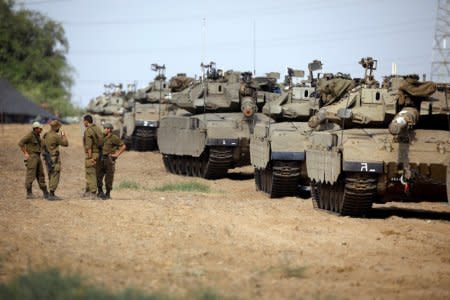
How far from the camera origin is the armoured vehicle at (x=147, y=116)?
34781 millimetres

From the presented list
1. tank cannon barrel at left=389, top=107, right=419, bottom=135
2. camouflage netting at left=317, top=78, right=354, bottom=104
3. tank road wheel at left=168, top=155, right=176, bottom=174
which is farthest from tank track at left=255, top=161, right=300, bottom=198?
tank road wheel at left=168, top=155, right=176, bottom=174

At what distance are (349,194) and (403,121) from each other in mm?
1445

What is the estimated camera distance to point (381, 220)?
1514 centimetres

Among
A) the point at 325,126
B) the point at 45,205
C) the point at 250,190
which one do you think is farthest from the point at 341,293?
the point at 250,190

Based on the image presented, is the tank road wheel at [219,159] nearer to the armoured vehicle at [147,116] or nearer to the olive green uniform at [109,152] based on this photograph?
the olive green uniform at [109,152]

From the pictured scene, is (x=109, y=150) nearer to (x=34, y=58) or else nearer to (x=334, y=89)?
(x=334, y=89)

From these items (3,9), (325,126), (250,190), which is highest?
(3,9)

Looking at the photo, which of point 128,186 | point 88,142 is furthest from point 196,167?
point 88,142

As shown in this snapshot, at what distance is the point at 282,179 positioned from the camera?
18.9 meters

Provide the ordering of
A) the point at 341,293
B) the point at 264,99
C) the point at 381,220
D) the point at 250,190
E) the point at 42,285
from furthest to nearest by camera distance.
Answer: the point at 264,99
the point at 250,190
the point at 381,220
the point at 341,293
the point at 42,285

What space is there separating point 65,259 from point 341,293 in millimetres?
2881

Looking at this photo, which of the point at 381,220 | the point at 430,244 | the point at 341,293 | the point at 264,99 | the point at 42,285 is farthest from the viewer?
the point at 264,99

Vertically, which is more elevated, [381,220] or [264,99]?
[264,99]

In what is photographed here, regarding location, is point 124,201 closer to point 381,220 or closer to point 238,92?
point 381,220
